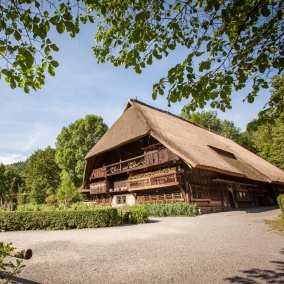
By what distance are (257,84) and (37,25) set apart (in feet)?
14.0

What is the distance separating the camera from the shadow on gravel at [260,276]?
4.72 metres

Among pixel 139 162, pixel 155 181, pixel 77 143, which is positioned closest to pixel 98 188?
pixel 139 162

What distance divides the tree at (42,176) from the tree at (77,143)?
9611mm

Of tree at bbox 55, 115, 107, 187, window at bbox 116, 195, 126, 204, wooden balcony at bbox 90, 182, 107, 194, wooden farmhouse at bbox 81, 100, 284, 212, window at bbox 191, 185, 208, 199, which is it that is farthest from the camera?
tree at bbox 55, 115, 107, 187

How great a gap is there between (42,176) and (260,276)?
159 ft

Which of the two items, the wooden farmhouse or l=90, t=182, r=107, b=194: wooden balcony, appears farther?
l=90, t=182, r=107, b=194: wooden balcony

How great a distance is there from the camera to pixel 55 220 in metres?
12.9

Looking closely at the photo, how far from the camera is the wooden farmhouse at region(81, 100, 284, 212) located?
755 inches

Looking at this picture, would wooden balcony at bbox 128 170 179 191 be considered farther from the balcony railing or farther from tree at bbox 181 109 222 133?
tree at bbox 181 109 222 133

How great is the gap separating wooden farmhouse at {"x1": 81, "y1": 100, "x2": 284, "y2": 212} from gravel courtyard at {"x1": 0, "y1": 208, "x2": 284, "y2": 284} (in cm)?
876

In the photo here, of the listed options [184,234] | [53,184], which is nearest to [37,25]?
[184,234]

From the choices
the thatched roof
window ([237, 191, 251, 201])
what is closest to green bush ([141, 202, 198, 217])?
the thatched roof

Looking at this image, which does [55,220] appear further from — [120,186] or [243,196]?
[243,196]

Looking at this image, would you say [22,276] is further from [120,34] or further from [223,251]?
[120,34]
